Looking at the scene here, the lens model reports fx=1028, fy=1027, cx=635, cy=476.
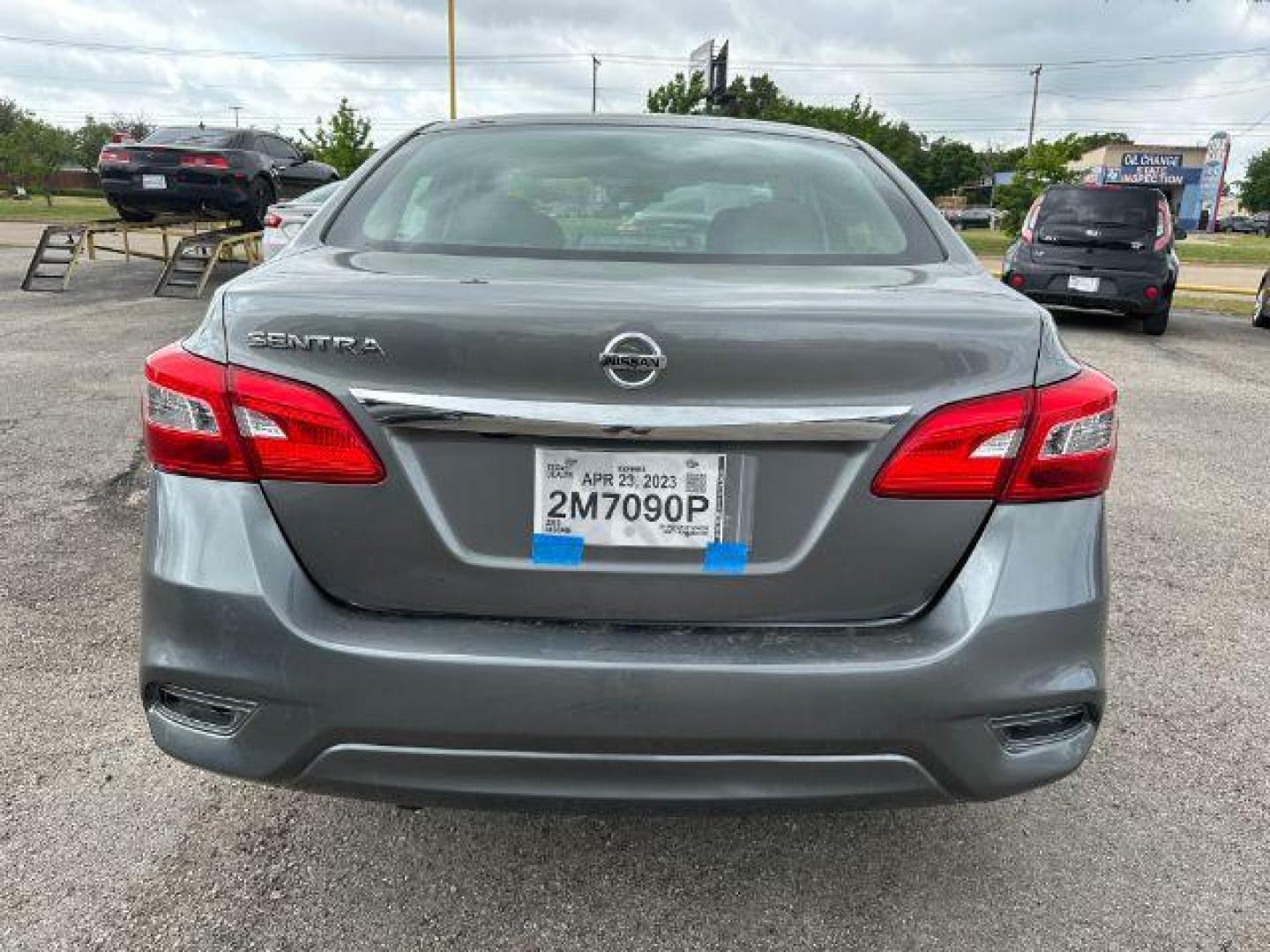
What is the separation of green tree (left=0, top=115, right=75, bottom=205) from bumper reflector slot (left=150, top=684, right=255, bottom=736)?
5747 centimetres

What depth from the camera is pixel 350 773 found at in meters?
1.74

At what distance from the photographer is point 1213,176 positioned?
237 ft

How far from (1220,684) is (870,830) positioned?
4.88ft

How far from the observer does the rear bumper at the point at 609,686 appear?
5.49ft

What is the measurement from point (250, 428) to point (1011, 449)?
1.28 m

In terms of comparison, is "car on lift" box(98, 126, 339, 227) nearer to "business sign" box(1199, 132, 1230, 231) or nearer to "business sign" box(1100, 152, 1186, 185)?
"business sign" box(1100, 152, 1186, 185)

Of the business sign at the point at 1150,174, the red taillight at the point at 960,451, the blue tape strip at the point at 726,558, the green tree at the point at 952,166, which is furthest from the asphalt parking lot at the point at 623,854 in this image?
the green tree at the point at 952,166

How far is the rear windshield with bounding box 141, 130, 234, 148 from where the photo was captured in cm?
1405

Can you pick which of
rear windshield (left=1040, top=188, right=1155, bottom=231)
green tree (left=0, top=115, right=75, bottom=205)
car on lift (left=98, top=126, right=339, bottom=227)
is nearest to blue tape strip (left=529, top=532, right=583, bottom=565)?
rear windshield (left=1040, top=188, right=1155, bottom=231)

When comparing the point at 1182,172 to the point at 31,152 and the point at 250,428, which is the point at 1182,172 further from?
the point at 250,428

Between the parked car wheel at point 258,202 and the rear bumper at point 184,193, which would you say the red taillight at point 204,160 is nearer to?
the rear bumper at point 184,193

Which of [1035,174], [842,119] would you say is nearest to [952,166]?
[842,119]

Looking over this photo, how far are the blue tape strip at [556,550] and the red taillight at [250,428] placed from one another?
11.0 inches

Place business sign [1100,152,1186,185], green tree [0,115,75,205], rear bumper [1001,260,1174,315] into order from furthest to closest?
1. business sign [1100,152,1186,185]
2. green tree [0,115,75,205]
3. rear bumper [1001,260,1174,315]
